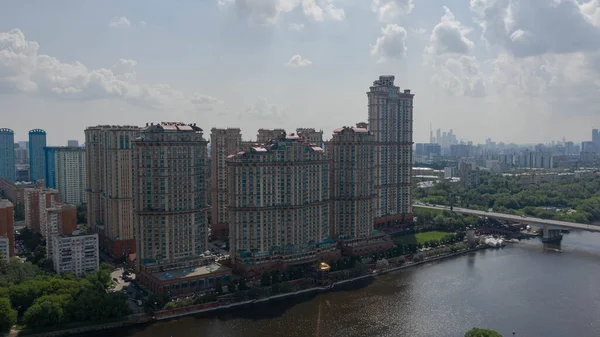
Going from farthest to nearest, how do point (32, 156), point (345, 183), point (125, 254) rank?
1. point (32, 156)
2. point (345, 183)
3. point (125, 254)

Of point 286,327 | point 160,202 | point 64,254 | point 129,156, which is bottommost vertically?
point 286,327

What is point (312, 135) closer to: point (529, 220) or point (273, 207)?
point (273, 207)

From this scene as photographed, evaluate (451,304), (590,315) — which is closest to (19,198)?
(451,304)

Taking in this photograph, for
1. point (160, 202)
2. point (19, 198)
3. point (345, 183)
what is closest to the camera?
point (160, 202)

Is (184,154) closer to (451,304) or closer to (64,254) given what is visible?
(64,254)

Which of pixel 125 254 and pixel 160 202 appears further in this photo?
pixel 125 254

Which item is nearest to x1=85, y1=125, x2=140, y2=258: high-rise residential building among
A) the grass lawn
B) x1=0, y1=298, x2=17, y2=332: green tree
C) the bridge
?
x1=0, y1=298, x2=17, y2=332: green tree

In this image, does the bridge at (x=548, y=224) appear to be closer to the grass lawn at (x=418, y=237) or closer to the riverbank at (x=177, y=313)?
the grass lawn at (x=418, y=237)
